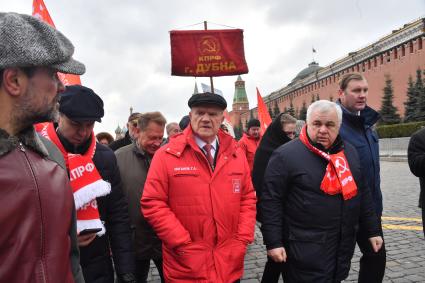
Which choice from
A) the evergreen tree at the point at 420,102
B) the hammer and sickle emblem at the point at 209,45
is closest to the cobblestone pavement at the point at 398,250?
the hammer and sickle emblem at the point at 209,45

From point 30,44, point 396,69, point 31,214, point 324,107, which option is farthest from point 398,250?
point 396,69

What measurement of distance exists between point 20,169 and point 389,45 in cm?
4689

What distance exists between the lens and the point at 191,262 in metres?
2.42

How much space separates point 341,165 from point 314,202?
36 centimetres

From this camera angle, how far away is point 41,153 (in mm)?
1192

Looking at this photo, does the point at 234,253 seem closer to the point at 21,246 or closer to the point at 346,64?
the point at 21,246

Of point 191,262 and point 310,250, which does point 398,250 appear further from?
point 191,262

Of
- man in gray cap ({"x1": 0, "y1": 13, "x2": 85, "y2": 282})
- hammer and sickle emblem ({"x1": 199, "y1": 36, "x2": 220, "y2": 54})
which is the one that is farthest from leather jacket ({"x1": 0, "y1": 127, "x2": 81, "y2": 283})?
hammer and sickle emblem ({"x1": 199, "y1": 36, "x2": 220, "y2": 54})

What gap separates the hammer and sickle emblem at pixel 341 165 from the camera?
281 centimetres

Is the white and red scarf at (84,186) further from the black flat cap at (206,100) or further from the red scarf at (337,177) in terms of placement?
the red scarf at (337,177)

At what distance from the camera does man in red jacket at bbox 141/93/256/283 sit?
7.98ft

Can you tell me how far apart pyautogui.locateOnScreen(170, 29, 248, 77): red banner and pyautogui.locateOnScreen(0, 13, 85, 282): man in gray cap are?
357cm

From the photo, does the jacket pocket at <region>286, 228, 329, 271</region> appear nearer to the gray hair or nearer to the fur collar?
the gray hair

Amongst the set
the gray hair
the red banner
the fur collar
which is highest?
the red banner
